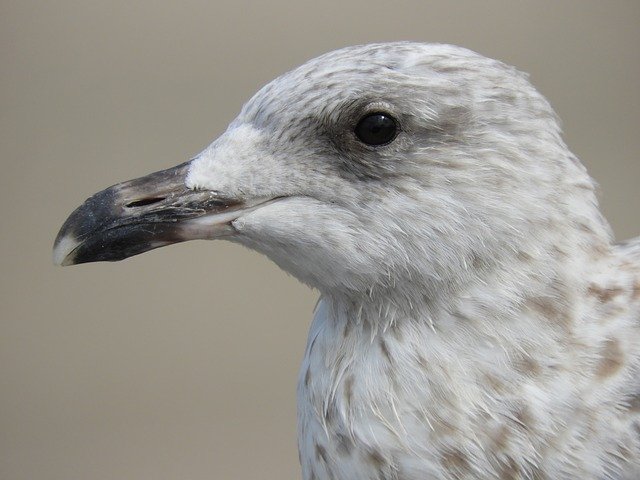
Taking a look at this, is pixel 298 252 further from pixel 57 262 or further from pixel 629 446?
pixel 629 446

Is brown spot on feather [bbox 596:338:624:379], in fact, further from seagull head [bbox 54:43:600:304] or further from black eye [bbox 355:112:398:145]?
black eye [bbox 355:112:398:145]

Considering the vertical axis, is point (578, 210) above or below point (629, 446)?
above

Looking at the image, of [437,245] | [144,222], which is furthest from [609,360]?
[144,222]

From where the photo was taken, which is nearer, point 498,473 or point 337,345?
point 498,473

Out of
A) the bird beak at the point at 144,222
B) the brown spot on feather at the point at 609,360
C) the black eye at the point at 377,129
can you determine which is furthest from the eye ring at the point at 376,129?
the brown spot on feather at the point at 609,360

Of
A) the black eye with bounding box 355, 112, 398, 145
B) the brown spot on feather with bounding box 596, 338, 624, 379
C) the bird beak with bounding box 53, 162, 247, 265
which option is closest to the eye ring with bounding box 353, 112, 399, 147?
the black eye with bounding box 355, 112, 398, 145

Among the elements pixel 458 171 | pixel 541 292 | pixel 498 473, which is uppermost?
pixel 458 171

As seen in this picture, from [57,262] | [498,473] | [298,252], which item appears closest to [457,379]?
[498,473]

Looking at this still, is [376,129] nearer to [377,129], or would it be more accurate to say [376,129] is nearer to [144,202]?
[377,129]
